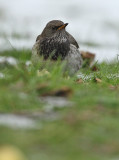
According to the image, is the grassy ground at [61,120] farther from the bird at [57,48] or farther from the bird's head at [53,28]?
the bird's head at [53,28]

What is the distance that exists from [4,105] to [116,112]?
979mm

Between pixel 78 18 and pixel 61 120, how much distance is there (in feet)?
45.0

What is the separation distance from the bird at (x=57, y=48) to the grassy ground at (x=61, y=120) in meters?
1.65

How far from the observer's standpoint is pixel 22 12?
17.1 meters

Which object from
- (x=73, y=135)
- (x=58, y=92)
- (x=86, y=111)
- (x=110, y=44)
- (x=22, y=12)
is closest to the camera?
(x=73, y=135)

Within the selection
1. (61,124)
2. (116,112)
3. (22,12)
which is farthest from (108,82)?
(22,12)

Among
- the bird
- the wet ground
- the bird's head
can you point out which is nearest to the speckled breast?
the bird

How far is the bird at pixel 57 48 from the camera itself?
7348 mm

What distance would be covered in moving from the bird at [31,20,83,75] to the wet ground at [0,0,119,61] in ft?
13.7

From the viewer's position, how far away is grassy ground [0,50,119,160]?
10.5ft

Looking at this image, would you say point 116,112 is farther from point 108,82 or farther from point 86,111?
point 108,82

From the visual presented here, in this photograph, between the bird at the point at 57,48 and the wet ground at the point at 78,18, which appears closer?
the bird at the point at 57,48

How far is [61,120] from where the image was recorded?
384 centimetres

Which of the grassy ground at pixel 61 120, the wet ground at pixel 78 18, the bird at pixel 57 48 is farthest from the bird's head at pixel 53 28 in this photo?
the wet ground at pixel 78 18
